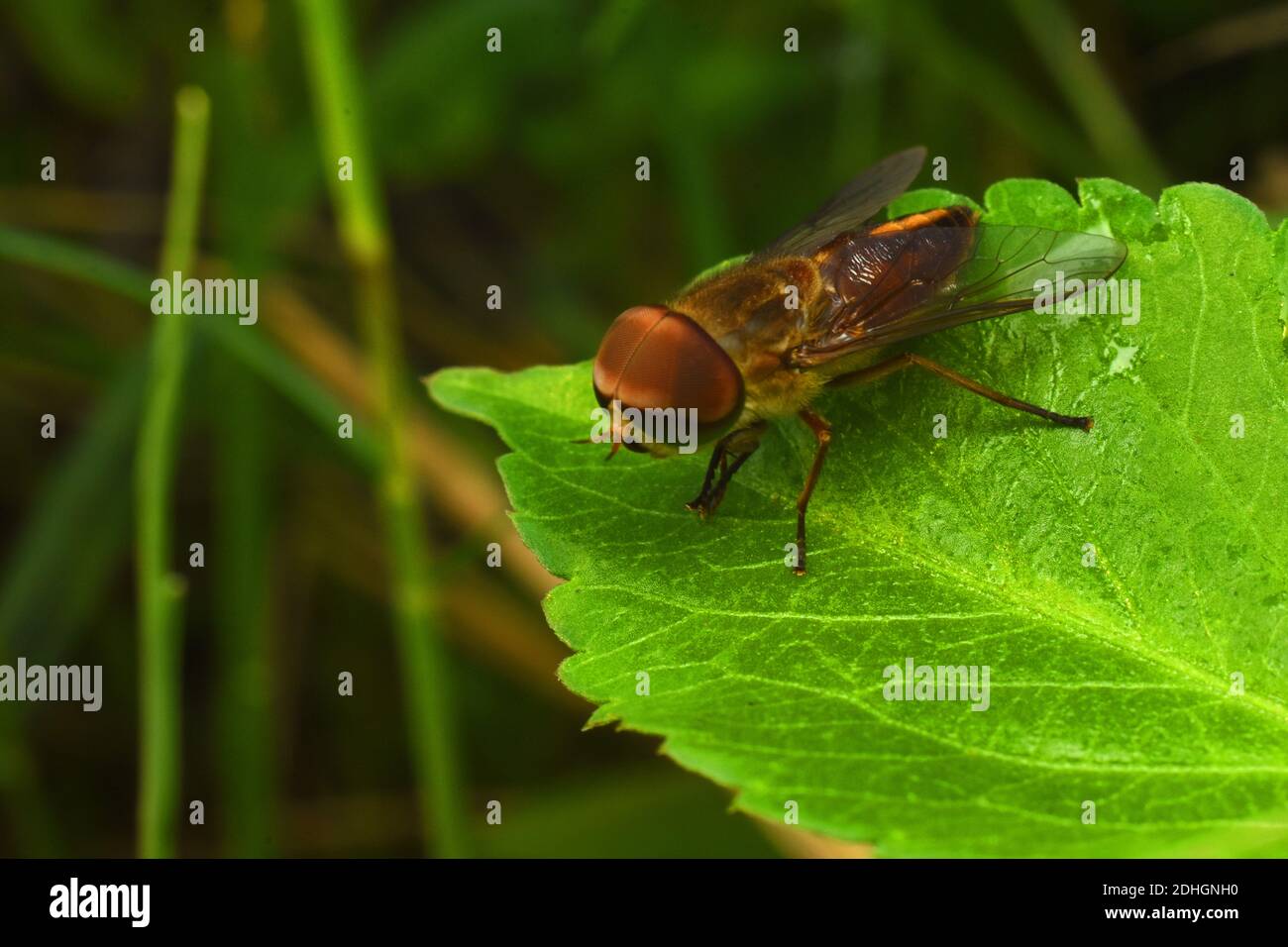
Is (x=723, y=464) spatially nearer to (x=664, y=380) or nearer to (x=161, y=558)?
(x=664, y=380)

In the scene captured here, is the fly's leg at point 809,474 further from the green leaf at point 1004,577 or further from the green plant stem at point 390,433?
the green plant stem at point 390,433

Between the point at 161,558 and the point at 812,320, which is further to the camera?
the point at 161,558

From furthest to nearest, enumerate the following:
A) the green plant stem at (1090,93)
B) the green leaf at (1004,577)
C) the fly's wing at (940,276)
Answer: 1. the green plant stem at (1090,93)
2. the fly's wing at (940,276)
3. the green leaf at (1004,577)

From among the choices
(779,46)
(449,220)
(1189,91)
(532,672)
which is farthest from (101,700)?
(1189,91)

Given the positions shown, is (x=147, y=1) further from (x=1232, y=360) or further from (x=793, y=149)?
(x=1232, y=360)

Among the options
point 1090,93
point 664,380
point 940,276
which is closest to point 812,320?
point 940,276

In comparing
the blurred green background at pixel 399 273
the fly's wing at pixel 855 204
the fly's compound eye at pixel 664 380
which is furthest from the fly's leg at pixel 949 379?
the blurred green background at pixel 399 273

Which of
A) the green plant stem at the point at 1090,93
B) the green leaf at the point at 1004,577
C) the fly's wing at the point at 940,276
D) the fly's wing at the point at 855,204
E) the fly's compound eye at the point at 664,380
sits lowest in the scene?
the green leaf at the point at 1004,577
